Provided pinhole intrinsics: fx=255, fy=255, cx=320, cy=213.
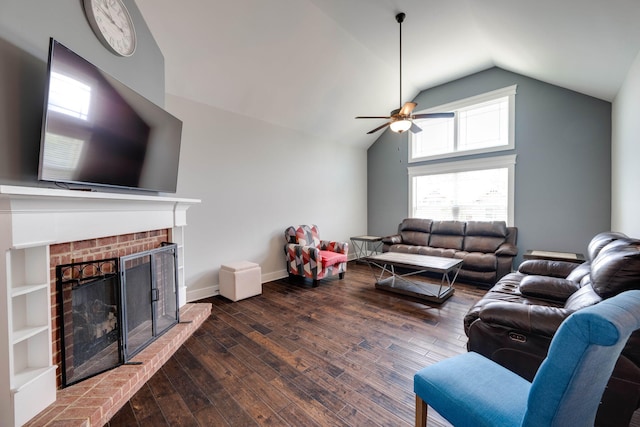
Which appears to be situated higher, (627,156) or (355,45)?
(355,45)

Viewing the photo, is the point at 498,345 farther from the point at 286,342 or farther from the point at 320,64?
the point at 320,64

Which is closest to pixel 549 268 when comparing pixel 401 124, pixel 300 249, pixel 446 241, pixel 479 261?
pixel 479 261

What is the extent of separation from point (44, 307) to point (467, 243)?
513 centimetres

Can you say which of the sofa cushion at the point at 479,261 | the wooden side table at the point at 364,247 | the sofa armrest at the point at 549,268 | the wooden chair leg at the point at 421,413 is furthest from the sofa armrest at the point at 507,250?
the wooden chair leg at the point at 421,413

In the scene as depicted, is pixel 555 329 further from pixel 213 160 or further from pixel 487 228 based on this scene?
pixel 213 160

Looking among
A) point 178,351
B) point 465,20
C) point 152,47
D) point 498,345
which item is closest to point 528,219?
point 465,20

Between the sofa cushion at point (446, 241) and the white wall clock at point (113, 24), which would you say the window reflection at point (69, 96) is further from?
the sofa cushion at point (446, 241)

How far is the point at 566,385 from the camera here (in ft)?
2.45

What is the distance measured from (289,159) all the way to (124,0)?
275 cm

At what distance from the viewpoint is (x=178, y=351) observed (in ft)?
7.38

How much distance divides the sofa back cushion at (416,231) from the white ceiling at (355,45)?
8.89ft

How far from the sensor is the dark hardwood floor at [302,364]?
1566 mm

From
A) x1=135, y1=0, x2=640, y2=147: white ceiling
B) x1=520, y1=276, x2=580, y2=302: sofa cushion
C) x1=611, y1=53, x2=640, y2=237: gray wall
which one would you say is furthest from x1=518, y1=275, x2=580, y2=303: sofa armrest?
x1=135, y1=0, x2=640, y2=147: white ceiling

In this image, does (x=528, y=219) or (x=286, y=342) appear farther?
(x=528, y=219)
